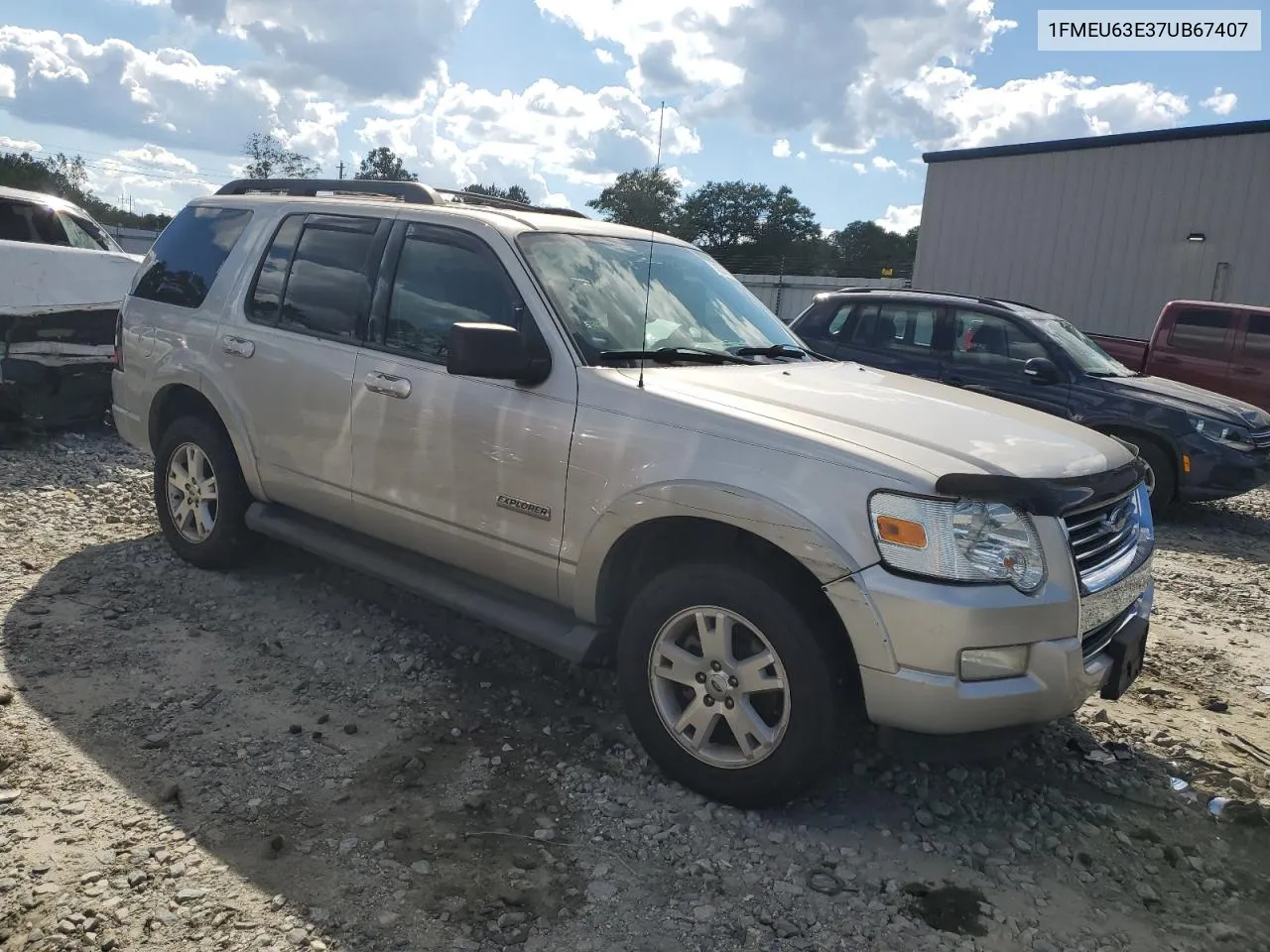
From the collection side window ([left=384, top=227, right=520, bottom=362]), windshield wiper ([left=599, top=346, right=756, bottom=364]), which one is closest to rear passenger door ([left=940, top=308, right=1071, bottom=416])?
windshield wiper ([left=599, top=346, right=756, bottom=364])

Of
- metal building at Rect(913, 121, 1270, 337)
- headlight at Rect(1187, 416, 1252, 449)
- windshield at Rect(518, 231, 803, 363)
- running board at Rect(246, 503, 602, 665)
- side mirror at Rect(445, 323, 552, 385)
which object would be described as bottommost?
running board at Rect(246, 503, 602, 665)

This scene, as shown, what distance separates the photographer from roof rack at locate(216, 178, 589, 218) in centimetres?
450

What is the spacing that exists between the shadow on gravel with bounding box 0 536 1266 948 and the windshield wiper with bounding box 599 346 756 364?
143 cm

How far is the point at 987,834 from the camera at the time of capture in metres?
3.18

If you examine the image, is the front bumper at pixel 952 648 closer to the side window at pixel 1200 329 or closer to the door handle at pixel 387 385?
the door handle at pixel 387 385

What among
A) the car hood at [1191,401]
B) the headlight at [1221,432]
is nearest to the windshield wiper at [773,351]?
the car hood at [1191,401]

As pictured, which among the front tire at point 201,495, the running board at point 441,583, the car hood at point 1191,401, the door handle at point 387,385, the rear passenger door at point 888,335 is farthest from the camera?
the rear passenger door at point 888,335

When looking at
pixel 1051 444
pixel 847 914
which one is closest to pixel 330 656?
pixel 847 914

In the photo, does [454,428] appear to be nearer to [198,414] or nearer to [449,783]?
[449,783]

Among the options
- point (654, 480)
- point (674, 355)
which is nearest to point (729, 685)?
point (654, 480)

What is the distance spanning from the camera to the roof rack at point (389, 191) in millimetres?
4504

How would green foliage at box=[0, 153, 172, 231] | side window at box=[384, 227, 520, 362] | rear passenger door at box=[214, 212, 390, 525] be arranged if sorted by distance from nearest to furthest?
side window at box=[384, 227, 520, 362], rear passenger door at box=[214, 212, 390, 525], green foliage at box=[0, 153, 172, 231]

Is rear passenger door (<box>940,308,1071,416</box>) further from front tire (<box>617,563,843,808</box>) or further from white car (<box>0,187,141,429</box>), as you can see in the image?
white car (<box>0,187,141,429</box>)

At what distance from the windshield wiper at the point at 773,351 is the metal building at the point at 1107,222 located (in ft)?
54.8
